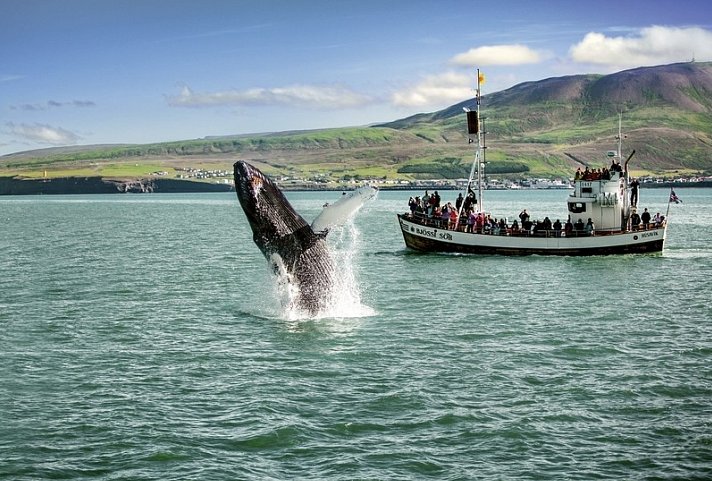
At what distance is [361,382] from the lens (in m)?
17.8

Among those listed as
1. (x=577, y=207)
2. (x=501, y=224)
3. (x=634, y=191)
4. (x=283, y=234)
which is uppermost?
(x=634, y=191)

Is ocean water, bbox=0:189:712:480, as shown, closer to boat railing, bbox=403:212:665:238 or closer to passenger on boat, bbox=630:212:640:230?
boat railing, bbox=403:212:665:238

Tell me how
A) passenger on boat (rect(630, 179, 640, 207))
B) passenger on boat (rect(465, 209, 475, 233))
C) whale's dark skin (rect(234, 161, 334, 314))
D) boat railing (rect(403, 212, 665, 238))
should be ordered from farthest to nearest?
passenger on boat (rect(630, 179, 640, 207)), passenger on boat (rect(465, 209, 475, 233)), boat railing (rect(403, 212, 665, 238)), whale's dark skin (rect(234, 161, 334, 314))

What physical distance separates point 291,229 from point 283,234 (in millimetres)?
243

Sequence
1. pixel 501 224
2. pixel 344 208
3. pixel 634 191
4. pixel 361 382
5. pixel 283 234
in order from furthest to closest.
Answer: pixel 634 191, pixel 501 224, pixel 283 234, pixel 344 208, pixel 361 382

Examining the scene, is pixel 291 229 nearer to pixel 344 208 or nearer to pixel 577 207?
pixel 344 208

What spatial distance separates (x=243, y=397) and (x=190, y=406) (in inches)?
43.6

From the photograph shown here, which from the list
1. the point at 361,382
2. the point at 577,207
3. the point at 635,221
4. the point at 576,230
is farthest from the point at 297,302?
the point at 635,221

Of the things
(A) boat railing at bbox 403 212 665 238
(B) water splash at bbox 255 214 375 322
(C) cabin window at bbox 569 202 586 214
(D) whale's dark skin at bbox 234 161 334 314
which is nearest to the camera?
(D) whale's dark skin at bbox 234 161 334 314

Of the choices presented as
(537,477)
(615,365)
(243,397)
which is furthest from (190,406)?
(615,365)

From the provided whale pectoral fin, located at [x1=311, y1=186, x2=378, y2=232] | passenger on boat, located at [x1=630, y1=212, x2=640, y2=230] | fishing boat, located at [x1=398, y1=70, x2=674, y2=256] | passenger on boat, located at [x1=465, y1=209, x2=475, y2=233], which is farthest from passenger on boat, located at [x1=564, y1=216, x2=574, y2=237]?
whale pectoral fin, located at [x1=311, y1=186, x2=378, y2=232]

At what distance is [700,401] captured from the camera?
1664cm

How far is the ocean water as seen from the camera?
13586mm

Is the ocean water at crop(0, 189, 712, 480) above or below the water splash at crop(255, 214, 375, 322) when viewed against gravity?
below
